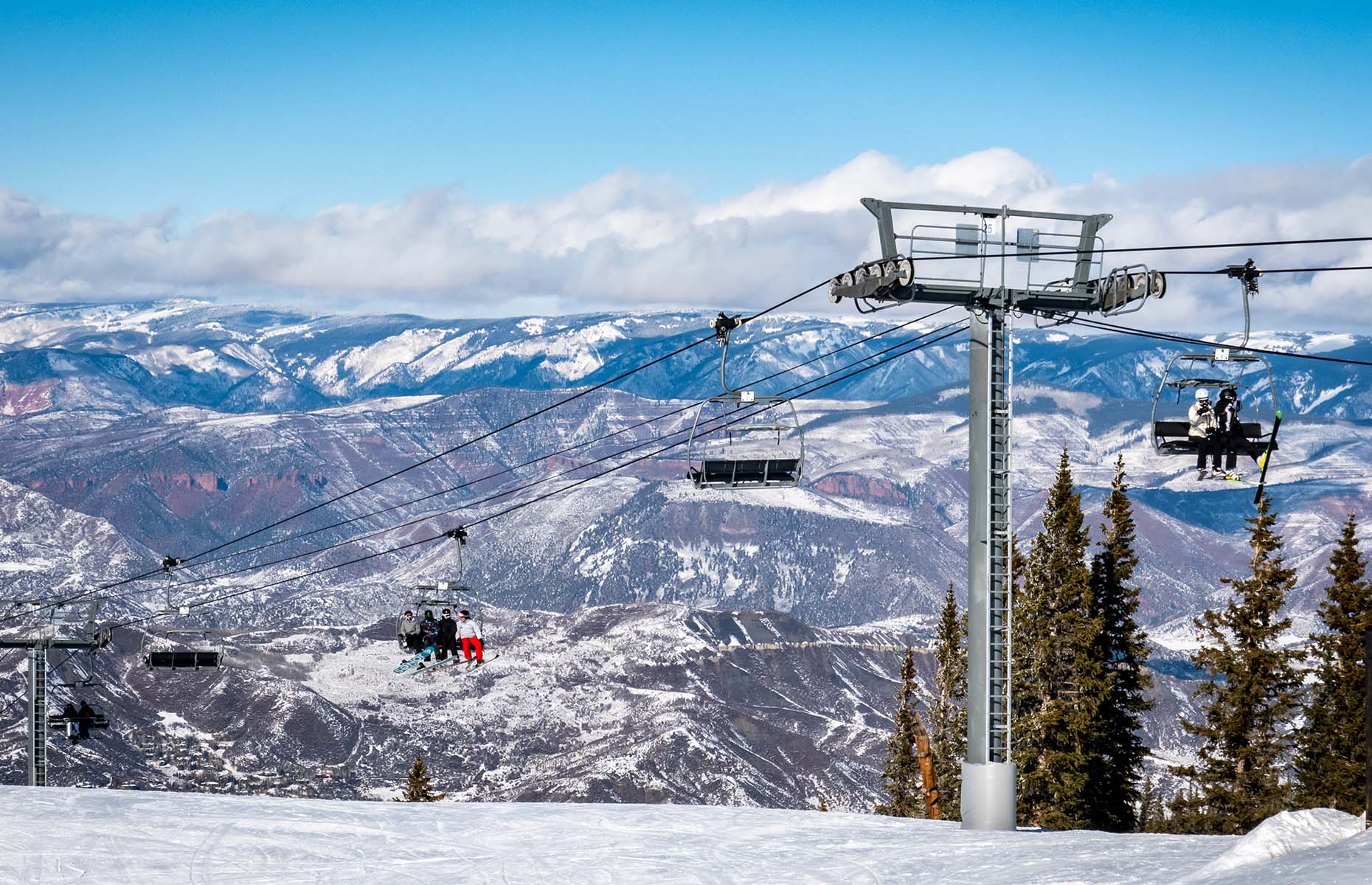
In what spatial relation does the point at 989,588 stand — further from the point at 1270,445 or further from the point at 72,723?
the point at 72,723

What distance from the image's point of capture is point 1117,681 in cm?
6450

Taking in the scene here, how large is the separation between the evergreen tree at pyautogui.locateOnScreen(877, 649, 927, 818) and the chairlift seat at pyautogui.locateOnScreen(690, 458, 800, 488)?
49.9m

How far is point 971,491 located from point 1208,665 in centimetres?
3797

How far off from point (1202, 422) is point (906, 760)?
58275 mm

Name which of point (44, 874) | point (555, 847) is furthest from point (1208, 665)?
point (44, 874)

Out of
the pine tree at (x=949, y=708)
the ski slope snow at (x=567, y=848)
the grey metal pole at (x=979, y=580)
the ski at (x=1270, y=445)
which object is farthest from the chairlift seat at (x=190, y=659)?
the ski at (x=1270, y=445)

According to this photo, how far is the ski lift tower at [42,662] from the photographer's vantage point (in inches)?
2283

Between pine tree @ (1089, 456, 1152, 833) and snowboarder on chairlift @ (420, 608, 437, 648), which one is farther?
pine tree @ (1089, 456, 1152, 833)

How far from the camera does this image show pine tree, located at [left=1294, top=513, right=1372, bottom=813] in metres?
65.4

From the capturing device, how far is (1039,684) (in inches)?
2486

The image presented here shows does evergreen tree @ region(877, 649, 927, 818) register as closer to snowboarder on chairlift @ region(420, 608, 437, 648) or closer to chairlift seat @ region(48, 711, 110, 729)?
snowboarder on chairlift @ region(420, 608, 437, 648)

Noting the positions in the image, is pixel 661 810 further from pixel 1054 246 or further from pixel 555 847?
pixel 1054 246

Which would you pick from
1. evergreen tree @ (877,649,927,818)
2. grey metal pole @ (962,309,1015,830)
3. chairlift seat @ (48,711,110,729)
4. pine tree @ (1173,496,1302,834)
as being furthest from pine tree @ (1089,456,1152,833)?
chairlift seat @ (48,711,110,729)

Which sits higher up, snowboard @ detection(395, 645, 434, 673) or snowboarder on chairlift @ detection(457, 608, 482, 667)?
snowboarder on chairlift @ detection(457, 608, 482, 667)
